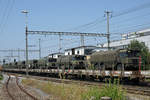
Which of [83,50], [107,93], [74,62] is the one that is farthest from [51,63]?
[107,93]

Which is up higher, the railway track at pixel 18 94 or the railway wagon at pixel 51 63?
the railway wagon at pixel 51 63

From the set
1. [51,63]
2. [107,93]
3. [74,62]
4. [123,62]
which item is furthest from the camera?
[51,63]

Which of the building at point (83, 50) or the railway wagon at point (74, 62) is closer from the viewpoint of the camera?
the railway wagon at point (74, 62)

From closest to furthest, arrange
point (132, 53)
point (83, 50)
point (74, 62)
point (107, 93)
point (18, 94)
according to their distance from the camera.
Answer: point (107, 93) < point (18, 94) < point (132, 53) < point (74, 62) < point (83, 50)

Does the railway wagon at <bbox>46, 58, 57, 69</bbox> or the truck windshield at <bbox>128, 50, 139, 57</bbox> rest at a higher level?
the truck windshield at <bbox>128, 50, 139, 57</bbox>

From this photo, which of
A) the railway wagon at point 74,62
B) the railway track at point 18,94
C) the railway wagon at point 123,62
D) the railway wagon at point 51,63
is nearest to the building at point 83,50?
the railway wagon at point 51,63

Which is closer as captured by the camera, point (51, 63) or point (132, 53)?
point (132, 53)

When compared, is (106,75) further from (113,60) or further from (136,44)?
(136,44)

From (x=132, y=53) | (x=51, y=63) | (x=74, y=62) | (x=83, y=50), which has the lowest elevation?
(x=51, y=63)

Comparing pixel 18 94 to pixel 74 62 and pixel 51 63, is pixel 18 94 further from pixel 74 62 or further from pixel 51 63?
pixel 51 63

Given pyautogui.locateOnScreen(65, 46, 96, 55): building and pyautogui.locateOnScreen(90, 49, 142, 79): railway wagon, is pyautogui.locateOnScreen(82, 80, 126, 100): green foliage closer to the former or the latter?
pyautogui.locateOnScreen(90, 49, 142, 79): railway wagon

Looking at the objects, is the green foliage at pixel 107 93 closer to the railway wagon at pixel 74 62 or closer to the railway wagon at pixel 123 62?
the railway wagon at pixel 123 62

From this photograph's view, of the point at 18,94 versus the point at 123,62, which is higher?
the point at 123,62

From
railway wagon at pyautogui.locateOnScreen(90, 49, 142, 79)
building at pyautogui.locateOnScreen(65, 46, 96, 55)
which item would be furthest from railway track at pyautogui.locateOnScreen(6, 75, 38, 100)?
building at pyautogui.locateOnScreen(65, 46, 96, 55)
